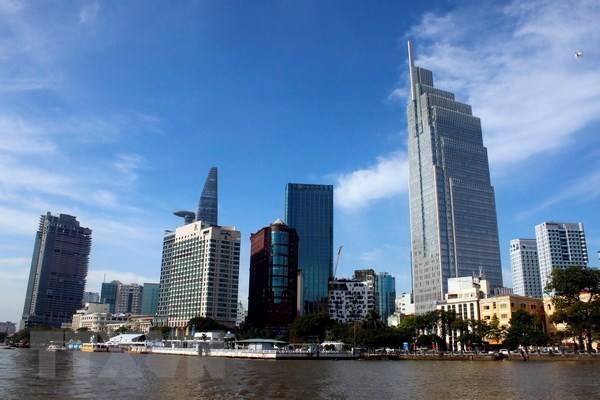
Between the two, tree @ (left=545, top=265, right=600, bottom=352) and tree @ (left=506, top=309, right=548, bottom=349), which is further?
tree @ (left=506, top=309, right=548, bottom=349)

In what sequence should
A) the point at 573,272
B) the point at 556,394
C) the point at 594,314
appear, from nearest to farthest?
the point at 556,394, the point at 594,314, the point at 573,272

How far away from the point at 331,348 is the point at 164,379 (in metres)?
108

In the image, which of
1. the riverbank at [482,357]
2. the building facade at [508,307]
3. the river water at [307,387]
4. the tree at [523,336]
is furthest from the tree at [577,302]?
the river water at [307,387]

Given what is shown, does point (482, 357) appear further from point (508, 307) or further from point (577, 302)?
point (508, 307)

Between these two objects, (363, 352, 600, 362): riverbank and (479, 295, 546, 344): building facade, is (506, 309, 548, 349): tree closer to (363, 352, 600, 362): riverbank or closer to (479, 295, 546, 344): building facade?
(363, 352, 600, 362): riverbank

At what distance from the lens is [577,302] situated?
140 m

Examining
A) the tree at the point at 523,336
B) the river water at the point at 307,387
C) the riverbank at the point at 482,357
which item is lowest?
the river water at the point at 307,387

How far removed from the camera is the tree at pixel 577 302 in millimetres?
133875

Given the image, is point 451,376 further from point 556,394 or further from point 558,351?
point 558,351

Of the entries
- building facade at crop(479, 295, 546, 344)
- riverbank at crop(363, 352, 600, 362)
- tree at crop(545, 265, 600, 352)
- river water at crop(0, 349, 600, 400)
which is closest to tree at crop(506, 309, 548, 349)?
riverbank at crop(363, 352, 600, 362)

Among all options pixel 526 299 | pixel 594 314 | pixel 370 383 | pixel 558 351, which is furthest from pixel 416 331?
pixel 370 383

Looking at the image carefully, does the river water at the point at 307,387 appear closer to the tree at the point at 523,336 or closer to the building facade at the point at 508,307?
the tree at the point at 523,336

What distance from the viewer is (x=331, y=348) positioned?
17612 centimetres

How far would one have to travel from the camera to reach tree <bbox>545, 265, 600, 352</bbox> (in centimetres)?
13388
